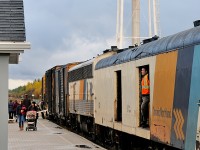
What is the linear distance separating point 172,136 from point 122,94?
5.02m

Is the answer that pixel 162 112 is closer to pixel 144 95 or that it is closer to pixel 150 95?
pixel 150 95

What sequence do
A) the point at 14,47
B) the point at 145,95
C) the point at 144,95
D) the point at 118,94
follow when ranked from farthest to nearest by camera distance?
the point at 118,94
the point at 144,95
the point at 145,95
the point at 14,47

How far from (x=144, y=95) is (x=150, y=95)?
878 millimetres

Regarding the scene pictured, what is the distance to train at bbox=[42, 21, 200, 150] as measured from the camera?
9969 millimetres

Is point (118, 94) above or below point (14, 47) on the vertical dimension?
below

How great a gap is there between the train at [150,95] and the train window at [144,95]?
11cm

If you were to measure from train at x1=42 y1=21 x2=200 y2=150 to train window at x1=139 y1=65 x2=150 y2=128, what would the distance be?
0.11 m

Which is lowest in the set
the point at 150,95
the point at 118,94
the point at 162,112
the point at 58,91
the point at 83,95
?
the point at 162,112

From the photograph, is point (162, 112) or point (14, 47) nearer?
point (14, 47)

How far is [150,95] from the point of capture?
41.2 ft

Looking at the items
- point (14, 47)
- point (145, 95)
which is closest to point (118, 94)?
point (145, 95)

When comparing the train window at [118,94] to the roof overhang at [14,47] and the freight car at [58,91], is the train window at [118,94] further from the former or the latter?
the freight car at [58,91]

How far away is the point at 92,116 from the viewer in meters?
21.5

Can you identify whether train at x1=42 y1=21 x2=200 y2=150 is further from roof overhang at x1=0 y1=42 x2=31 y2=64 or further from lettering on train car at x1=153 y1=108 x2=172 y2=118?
roof overhang at x1=0 y1=42 x2=31 y2=64
